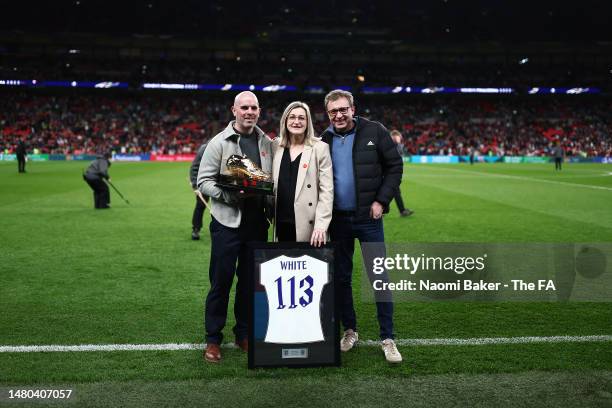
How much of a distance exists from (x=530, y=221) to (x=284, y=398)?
426 inches

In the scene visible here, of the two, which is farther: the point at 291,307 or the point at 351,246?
the point at 351,246

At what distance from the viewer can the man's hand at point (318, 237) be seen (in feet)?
14.8

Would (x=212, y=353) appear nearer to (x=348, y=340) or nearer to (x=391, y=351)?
(x=348, y=340)

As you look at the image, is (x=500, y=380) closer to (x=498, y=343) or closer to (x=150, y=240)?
(x=498, y=343)

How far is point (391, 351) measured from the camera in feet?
15.4

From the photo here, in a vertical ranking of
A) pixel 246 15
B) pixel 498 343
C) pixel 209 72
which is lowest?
pixel 498 343

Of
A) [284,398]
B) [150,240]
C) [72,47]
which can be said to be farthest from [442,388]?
[72,47]

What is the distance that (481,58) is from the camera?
73188 mm

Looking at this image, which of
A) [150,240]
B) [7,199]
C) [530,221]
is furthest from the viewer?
[7,199]

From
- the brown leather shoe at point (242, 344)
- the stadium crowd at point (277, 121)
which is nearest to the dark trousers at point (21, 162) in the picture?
the stadium crowd at point (277, 121)

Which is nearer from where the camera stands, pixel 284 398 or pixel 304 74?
pixel 284 398

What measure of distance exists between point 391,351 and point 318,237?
117cm

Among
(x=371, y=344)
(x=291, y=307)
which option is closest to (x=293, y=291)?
(x=291, y=307)

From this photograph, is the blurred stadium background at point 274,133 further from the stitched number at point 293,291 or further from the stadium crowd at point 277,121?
the stitched number at point 293,291
